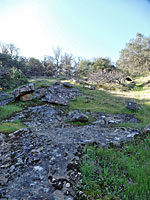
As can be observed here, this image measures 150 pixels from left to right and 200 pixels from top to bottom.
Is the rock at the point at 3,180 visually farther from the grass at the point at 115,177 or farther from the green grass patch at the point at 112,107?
the green grass patch at the point at 112,107

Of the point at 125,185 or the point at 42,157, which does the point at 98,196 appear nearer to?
the point at 125,185

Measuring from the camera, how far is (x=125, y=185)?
2.15 meters

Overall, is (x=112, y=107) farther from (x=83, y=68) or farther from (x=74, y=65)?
(x=74, y=65)

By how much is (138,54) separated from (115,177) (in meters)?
39.7

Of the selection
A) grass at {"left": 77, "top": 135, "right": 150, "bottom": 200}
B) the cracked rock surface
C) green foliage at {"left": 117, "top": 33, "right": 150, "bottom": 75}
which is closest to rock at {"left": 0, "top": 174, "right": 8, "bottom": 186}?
the cracked rock surface

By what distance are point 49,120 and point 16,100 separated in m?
6.71

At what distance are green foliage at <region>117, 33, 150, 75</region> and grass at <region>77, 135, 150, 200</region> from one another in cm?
3604

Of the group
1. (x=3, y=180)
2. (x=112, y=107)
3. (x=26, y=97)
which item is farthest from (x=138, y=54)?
Answer: (x=3, y=180)

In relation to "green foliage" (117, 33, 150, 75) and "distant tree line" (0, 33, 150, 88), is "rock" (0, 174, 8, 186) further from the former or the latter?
"green foliage" (117, 33, 150, 75)

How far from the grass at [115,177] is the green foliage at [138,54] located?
36.0 m

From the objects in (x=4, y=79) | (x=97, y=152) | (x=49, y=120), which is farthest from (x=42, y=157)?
(x=4, y=79)

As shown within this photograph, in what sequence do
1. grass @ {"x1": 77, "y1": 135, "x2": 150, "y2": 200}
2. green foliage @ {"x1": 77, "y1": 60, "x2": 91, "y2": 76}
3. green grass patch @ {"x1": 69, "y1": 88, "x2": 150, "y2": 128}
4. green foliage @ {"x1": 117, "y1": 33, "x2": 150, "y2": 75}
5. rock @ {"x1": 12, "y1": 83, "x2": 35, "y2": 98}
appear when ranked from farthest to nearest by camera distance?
green foliage @ {"x1": 77, "y1": 60, "x2": 91, "y2": 76} → green foliage @ {"x1": 117, "y1": 33, "x2": 150, "y2": 75} → rock @ {"x1": 12, "y1": 83, "x2": 35, "y2": 98} → green grass patch @ {"x1": 69, "y1": 88, "x2": 150, "y2": 128} → grass @ {"x1": 77, "y1": 135, "x2": 150, "y2": 200}

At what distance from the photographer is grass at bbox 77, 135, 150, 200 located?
6.61ft

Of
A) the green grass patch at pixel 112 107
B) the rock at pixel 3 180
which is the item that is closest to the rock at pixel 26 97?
the green grass patch at pixel 112 107
